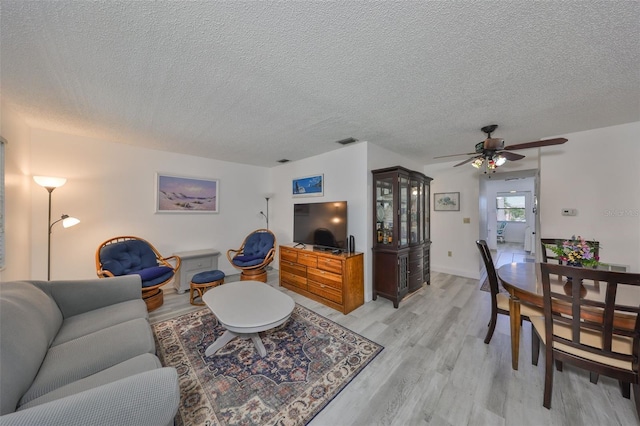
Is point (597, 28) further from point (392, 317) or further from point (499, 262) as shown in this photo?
point (499, 262)

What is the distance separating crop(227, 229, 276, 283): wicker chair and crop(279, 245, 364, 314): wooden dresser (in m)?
0.56

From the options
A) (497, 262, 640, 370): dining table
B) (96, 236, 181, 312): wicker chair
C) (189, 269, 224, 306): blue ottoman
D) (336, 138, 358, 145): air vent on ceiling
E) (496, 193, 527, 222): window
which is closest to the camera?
(497, 262, 640, 370): dining table

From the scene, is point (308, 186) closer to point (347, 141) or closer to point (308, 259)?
point (347, 141)

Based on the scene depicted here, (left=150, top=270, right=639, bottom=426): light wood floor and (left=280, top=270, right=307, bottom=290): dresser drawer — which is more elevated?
(left=280, top=270, right=307, bottom=290): dresser drawer

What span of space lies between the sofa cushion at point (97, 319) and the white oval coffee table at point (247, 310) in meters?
0.59

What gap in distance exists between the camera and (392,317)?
2771 millimetres

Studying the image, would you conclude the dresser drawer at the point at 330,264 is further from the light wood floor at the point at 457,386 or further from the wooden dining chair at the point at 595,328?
the wooden dining chair at the point at 595,328

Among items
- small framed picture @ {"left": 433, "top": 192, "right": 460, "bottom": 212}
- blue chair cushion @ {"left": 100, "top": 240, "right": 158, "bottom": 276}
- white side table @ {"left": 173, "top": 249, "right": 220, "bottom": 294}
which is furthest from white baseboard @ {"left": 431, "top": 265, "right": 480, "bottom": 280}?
blue chair cushion @ {"left": 100, "top": 240, "right": 158, "bottom": 276}

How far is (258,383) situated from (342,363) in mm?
728

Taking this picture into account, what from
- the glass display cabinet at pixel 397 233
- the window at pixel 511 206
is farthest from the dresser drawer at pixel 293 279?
the window at pixel 511 206

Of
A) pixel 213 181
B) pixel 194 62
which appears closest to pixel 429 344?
pixel 194 62

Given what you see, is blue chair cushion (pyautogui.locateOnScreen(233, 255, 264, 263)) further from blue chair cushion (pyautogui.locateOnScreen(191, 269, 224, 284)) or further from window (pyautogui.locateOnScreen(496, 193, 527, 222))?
window (pyautogui.locateOnScreen(496, 193, 527, 222))

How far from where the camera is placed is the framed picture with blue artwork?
13.0 feet

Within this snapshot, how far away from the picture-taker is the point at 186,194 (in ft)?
13.2
